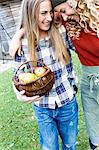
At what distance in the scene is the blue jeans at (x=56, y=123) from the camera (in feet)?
9.72

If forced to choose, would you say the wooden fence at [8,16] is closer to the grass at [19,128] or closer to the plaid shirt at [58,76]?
the grass at [19,128]

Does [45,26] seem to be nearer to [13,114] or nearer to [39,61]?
[39,61]

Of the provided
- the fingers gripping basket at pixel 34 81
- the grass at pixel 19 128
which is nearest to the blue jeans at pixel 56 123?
the fingers gripping basket at pixel 34 81

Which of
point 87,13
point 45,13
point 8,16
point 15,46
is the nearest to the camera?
point 87,13

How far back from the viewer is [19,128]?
4.87 m

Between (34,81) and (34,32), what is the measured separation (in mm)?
402

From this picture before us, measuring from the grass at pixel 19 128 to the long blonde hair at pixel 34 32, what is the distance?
1.56m

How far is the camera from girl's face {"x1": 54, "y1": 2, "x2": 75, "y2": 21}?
2543 mm

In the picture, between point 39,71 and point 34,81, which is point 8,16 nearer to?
point 39,71

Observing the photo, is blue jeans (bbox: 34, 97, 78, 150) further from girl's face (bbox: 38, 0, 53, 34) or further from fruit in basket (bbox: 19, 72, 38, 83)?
girl's face (bbox: 38, 0, 53, 34)

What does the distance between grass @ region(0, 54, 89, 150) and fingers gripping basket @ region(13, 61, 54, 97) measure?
160cm

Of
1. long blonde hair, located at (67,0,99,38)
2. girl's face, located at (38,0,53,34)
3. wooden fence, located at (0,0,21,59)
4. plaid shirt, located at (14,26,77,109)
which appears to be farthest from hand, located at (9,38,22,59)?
wooden fence, located at (0,0,21,59)

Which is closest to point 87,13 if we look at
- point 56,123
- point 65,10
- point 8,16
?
point 65,10

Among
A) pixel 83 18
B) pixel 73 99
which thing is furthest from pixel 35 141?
pixel 83 18
